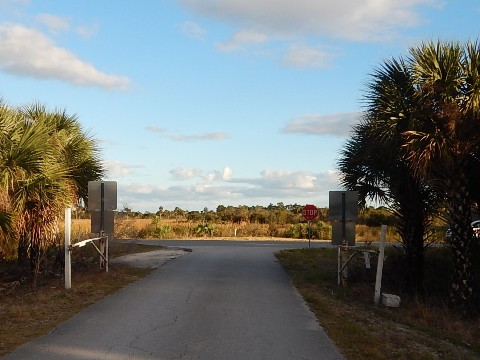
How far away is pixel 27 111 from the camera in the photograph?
1703cm

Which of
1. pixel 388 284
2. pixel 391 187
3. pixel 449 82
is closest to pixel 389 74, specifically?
pixel 449 82

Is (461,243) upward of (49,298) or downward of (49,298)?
upward

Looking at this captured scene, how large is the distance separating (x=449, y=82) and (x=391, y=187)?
4170 mm

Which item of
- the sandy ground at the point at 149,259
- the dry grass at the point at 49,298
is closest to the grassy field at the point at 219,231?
the sandy ground at the point at 149,259

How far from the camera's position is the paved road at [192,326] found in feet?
25.0

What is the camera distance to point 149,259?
70.3 ft

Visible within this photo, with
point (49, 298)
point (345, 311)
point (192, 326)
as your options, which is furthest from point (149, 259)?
point (192, 326)

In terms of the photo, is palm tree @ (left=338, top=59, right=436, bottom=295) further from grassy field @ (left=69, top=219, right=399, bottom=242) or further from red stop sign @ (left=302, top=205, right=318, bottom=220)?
grassy field @ (left=69, top=219, right=399, bottom=242)

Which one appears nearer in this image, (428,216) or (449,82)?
(449,82)

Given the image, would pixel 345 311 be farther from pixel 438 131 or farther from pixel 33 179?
pixel 33 179

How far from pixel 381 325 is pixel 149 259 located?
12.5m

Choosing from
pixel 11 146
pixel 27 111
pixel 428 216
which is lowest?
pixel 428 216

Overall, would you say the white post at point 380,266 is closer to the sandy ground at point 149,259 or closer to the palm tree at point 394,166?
the palm tree at point 394,166

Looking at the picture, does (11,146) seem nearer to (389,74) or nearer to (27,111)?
(27,111)
